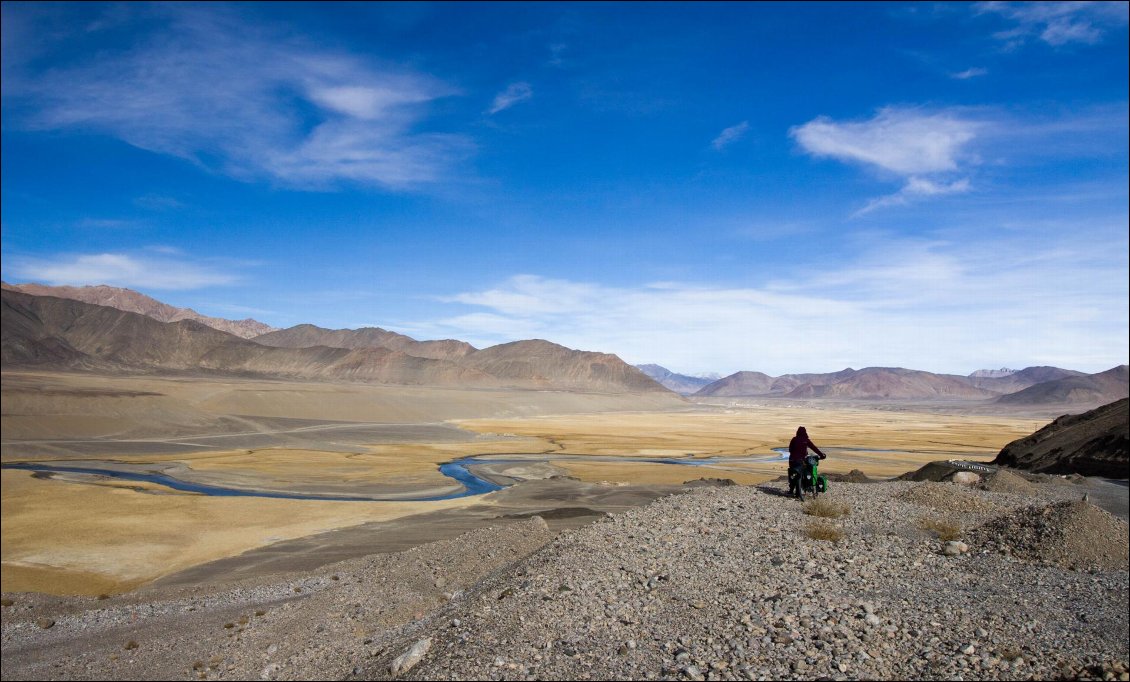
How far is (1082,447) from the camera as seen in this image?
3619cm

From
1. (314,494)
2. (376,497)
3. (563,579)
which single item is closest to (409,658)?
(563,579)

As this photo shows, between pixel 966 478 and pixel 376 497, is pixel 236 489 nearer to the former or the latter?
pixel 376 497

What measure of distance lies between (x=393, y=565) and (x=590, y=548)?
614 centimetres

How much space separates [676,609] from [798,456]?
357 inches

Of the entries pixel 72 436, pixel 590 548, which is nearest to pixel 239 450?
pixel 72 436

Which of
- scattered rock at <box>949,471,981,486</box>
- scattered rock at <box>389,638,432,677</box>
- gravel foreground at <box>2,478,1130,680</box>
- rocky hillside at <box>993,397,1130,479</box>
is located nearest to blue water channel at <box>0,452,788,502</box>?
gravel foreground at <box>2,478,1130,680</box>

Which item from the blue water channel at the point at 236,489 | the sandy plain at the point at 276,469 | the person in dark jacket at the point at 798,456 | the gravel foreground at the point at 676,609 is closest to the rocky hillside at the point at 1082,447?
the sandy plain at the point at 276,469

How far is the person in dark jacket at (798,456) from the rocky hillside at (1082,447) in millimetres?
21404

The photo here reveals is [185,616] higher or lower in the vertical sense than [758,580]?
lower

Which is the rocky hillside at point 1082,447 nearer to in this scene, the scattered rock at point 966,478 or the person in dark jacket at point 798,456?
the scattered rock at point 966,478

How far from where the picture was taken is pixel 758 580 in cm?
1191

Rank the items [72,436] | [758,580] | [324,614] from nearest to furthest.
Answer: [758,580] < [324,614] < [72,436]

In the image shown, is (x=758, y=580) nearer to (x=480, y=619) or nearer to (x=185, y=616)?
(x=480, y=619)

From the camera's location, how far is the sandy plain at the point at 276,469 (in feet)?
74.5
